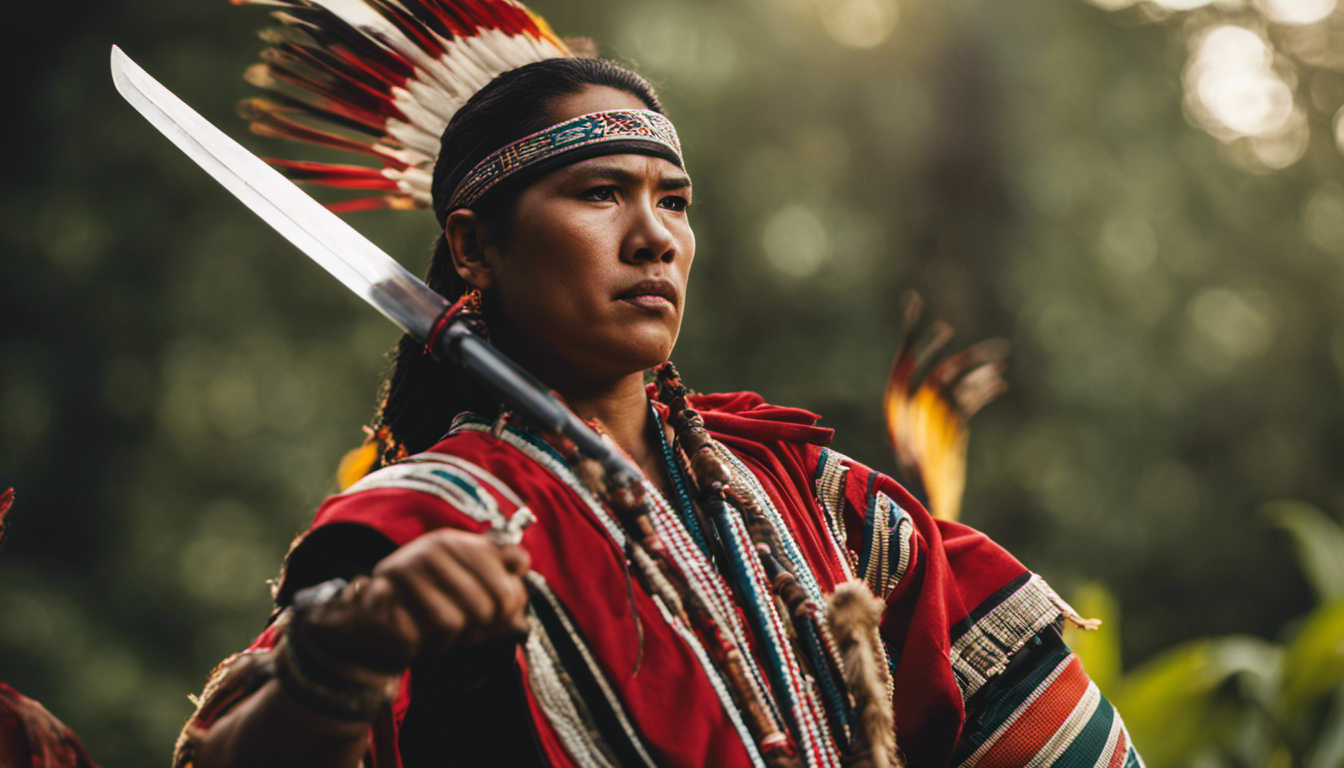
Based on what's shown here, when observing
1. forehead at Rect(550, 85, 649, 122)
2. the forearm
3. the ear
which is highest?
forehead at Rect(550, 85, 649, 122)

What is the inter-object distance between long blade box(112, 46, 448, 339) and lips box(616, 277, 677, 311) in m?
0.28

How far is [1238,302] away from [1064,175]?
6.49ft

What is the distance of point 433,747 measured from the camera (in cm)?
127

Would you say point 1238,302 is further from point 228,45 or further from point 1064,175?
point 228,45

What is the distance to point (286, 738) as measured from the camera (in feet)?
3.29

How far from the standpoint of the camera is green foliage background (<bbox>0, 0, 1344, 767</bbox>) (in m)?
5.09

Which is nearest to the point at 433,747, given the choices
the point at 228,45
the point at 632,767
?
the point at 632,767

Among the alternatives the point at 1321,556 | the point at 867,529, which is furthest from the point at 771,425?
the point at 1321,556

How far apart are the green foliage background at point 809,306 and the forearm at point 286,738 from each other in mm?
4030

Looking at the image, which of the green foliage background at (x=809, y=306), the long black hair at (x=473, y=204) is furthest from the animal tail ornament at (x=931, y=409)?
the green foliage background at (x=809, y=306)

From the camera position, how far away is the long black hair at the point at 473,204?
61.4 inches

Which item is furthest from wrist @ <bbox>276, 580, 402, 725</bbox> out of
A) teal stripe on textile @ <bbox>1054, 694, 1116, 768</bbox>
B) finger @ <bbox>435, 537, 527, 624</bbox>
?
teal stripe on textile @ <bbox>1054, 694, 1116, 768</bbox>

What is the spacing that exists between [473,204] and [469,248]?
74 millimetres

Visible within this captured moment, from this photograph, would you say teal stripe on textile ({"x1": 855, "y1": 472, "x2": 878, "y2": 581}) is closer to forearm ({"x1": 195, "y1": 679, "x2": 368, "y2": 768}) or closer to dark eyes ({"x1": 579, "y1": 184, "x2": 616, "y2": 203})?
dark eyes ({"x1": 579, "y1": 184, "x2": 616, "y2": 203})
